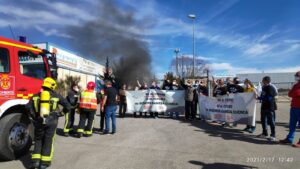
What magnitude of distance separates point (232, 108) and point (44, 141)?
6.76 m

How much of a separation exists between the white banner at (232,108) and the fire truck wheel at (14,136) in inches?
260

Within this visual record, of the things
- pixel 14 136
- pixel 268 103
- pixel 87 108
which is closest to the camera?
pixel 14 136

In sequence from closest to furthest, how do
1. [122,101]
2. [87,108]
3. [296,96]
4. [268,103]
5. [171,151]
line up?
[171,151] → [296,96] → [268,103] → [87,108] → [122,101]

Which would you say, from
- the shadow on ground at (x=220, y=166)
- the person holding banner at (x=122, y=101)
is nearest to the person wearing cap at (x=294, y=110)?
the shadow on ground at (x=220, y=166)

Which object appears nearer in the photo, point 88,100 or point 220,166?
point 220,166

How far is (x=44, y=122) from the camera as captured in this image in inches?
205

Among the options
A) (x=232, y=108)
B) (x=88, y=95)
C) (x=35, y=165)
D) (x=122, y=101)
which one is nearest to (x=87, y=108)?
(x=88, y=95)

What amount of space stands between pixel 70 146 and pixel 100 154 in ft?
4.06

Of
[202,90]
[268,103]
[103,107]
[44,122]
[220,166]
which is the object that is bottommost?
[220,166]

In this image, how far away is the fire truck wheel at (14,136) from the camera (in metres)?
5.60

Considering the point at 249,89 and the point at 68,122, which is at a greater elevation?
the point at 249,89

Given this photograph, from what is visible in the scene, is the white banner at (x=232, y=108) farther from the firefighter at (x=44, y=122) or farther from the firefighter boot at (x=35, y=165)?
the firefighter boot at (x=35, y=165)

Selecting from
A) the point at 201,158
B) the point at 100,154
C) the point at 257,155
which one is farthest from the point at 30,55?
the point at 257,155

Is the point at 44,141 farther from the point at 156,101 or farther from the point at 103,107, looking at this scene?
the point at 156,101
